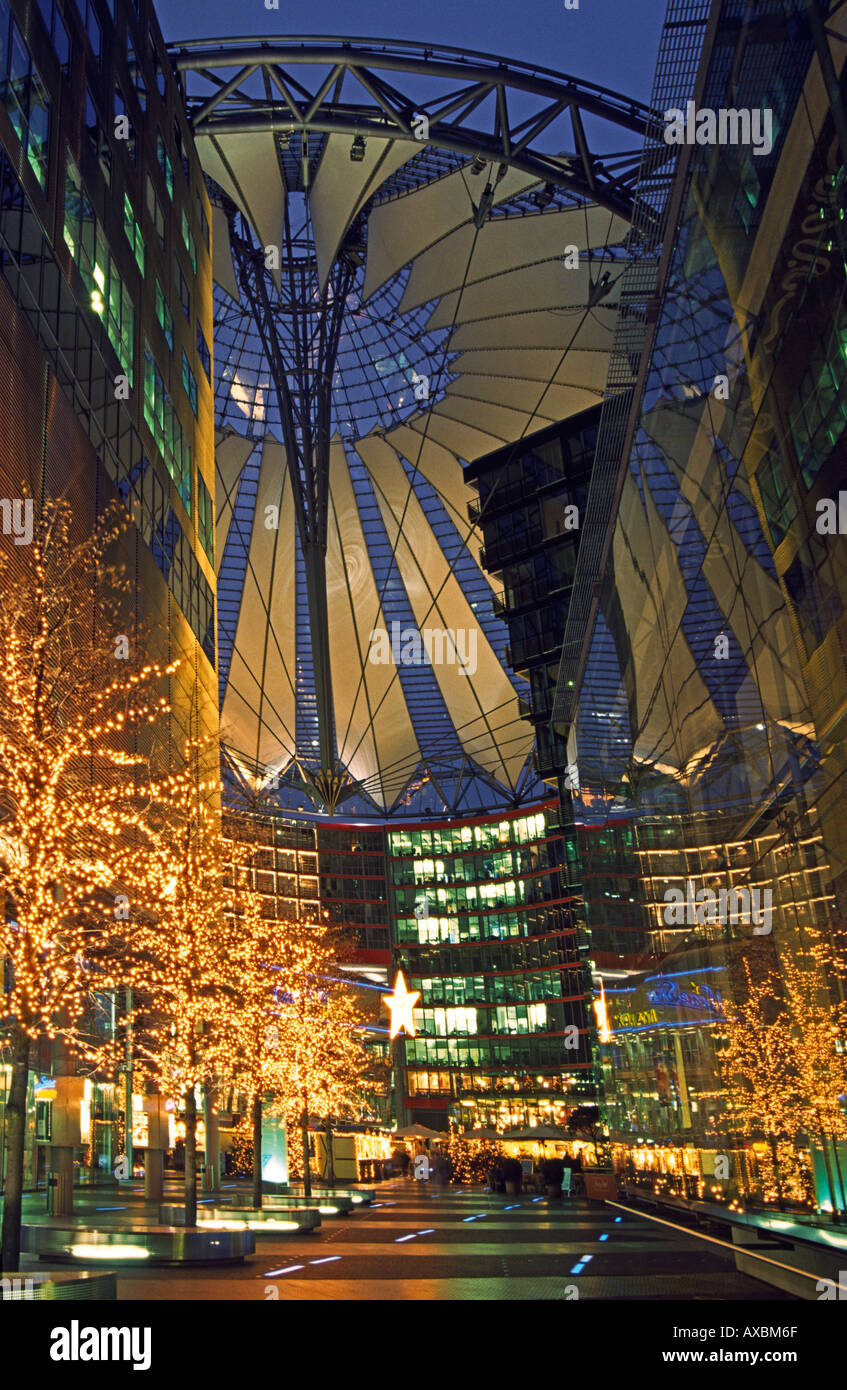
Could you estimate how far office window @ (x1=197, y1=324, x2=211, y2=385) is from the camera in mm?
42328

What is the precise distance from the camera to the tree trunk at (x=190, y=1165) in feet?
65.0

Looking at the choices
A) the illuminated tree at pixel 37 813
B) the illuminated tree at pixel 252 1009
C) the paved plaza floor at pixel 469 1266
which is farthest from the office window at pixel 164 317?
the paved plaza floor at pixel 469 1266

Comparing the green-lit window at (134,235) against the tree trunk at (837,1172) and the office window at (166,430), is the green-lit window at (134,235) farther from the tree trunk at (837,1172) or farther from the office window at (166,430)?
the tree trunk at (837,1172)

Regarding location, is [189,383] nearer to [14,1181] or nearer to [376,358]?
[376,358]

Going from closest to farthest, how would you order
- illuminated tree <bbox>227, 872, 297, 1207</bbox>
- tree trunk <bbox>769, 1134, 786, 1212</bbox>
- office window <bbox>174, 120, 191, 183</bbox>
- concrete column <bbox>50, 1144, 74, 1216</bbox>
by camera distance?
tree trunk <bbox>769, 1134, 786, 1212</bbox>
concrete column <bbox>50, 1144, 74, 1216</bbox>
illuminated tree <bbox>227, 872, 297, 1207</bbox>
office window <bbox>174, 120, 191, 183</bbox>

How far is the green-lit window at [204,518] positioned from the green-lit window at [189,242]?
7.67 metres

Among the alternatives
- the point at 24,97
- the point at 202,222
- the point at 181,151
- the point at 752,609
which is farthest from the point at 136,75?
the point at 752,609

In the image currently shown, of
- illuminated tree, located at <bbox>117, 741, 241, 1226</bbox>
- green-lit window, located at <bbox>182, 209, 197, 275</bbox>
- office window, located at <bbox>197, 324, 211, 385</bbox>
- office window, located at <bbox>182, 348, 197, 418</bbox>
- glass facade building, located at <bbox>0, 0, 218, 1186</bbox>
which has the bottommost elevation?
illuminated tree, located at <bbox>117, 741, 241, 1226</bbox>

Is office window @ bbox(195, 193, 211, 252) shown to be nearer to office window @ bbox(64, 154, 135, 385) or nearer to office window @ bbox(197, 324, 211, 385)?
office window @ bbox(197, 324, 211, 385)

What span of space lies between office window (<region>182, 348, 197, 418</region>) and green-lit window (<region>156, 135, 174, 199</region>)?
5145 mm

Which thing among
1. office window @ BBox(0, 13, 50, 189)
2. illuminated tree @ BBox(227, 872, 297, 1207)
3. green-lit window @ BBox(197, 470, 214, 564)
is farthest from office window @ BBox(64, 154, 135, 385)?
illuminated tree @ BBox(227, 872, 297, 1207)

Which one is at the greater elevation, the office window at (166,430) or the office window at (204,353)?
the office window at (204,353)

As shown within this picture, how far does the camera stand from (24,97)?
20766 mm

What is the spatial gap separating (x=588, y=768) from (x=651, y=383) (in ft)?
52.8
